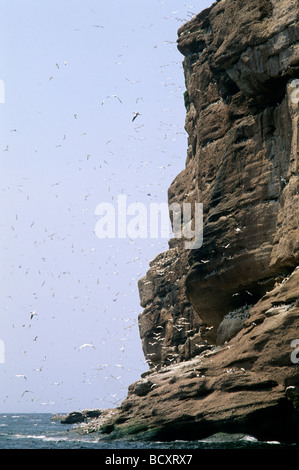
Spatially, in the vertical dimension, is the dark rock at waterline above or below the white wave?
below

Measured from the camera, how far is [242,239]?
39.8m

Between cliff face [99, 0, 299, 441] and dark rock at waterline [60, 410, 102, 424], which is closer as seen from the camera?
cliff face [99, 0, 299, 441]

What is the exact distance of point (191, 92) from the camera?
50.4m

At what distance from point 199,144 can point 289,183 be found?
441 inches

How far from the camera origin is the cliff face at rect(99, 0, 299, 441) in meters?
31.7

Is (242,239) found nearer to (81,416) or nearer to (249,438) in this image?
→ (249,438)

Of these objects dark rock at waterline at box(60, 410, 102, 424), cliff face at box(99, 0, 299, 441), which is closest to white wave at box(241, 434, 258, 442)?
cliff face at box(99, 0, 299, 441)

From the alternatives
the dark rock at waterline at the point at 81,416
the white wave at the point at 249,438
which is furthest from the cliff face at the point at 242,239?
the dark rock at waterline at the point at 81,416

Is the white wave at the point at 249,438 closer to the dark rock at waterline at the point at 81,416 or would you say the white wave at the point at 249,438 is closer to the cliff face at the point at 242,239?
the cliff face at the point at 242,239

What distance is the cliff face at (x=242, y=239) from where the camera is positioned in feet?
104

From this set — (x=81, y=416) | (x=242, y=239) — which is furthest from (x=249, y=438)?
(x=81, y=416)

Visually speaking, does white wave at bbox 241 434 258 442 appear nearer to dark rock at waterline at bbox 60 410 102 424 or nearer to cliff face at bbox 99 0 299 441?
cliff face at bbox 99 0 299 441

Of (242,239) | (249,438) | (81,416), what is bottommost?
(81,416)

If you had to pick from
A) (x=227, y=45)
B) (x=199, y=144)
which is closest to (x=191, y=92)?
(x=199, y=144)
